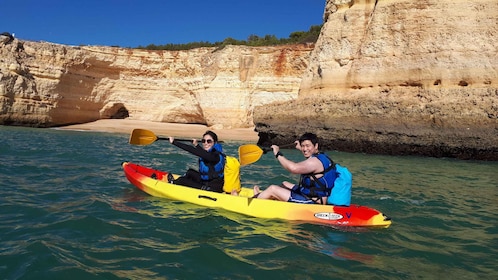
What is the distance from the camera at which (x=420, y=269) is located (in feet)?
11.6

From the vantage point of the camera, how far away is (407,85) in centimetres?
1422

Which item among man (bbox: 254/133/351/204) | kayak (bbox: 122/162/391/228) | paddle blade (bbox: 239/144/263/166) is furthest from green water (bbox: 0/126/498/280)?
paddle blade (bbox: 239/144/263/166)

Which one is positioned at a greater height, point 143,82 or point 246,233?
point 143,82

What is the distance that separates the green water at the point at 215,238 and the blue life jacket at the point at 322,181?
524 mm

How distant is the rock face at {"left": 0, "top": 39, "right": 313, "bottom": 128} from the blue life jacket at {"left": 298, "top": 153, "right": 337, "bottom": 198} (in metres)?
20.4

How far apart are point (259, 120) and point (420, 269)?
1422 centimetres

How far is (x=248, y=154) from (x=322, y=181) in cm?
168

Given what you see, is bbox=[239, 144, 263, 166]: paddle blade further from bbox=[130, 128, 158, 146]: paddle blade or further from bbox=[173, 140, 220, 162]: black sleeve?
bbox=[130, 128, 158, 146]: paddle blade

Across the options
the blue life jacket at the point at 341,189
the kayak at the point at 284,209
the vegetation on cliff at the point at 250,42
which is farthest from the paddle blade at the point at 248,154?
the vegetation on cliff at the point at 250,42

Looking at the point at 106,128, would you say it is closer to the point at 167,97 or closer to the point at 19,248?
the point at 167,97

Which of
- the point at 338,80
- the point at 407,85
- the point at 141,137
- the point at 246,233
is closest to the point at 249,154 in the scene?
the point at 246,233

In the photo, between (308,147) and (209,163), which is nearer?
(308,147)

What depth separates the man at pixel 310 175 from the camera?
5.03m

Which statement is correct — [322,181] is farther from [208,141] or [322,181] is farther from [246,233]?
[208,141]
